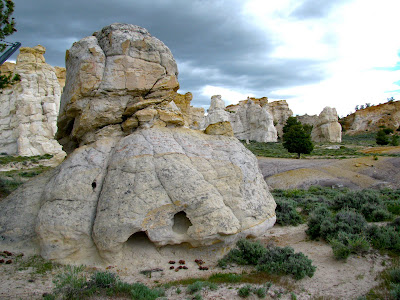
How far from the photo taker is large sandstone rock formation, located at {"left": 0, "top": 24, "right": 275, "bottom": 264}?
741 cm

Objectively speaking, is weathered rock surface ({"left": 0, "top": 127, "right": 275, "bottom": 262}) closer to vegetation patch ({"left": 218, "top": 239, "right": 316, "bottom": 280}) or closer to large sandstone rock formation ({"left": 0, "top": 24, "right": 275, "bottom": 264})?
large sandstone rock formation ({"left": 0, "top": 24, "right": 275, "bottom": 264})

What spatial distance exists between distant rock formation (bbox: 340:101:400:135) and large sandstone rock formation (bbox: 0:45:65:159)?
65361mm

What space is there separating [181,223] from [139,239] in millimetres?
1174

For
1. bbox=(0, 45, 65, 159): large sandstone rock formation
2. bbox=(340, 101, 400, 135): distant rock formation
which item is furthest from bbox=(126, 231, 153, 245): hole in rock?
bbox=(340, 101, 400, 135): distant rock formation

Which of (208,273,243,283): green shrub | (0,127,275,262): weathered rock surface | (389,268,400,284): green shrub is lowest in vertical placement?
(208,273,243,283): green shrub

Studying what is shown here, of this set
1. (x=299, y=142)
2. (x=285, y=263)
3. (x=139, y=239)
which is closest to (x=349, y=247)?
(x=285, y=263)

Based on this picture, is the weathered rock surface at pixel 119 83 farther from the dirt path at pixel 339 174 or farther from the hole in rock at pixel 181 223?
the dirt path at pixel 339 174

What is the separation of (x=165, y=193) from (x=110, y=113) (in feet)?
11.3

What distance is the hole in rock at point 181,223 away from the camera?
784 centimetres

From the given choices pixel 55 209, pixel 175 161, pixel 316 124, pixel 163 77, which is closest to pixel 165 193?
pixel 175 161

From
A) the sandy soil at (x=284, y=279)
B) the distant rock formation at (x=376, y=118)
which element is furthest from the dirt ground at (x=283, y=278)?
the distant rock formation at (x=376, y=118)

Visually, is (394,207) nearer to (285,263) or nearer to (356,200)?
(356,200)

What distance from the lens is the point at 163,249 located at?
7773 mm

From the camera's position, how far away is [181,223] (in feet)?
26.3
